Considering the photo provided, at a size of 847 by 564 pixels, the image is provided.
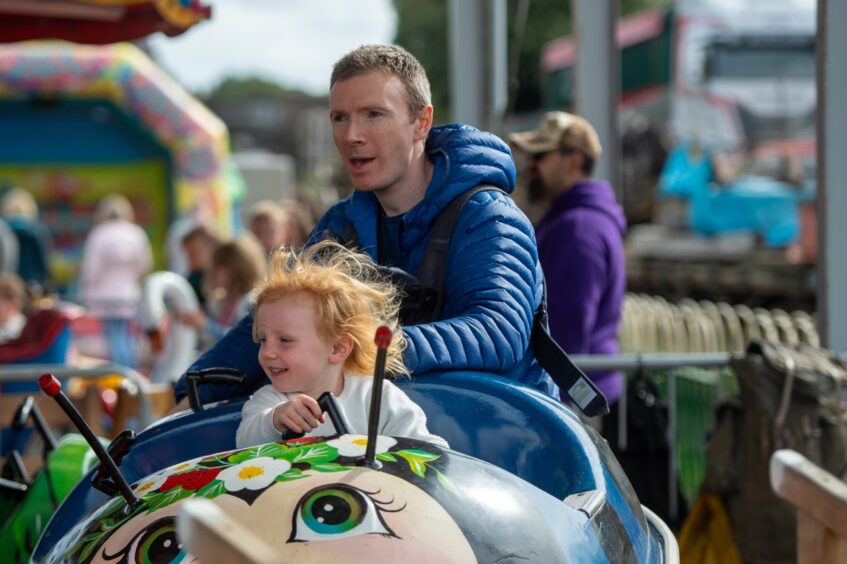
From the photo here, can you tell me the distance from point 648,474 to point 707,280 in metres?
14.9

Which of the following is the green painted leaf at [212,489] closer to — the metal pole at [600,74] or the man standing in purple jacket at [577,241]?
the man standing in purple jacket at [577,241]

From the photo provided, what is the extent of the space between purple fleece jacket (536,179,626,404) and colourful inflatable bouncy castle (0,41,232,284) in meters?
11.3

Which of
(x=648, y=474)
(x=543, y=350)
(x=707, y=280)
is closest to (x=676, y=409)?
(x=648, y=474)

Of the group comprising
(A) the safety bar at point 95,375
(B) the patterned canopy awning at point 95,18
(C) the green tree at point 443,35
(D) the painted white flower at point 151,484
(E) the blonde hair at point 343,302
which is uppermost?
(C) the green tree at point 443,35

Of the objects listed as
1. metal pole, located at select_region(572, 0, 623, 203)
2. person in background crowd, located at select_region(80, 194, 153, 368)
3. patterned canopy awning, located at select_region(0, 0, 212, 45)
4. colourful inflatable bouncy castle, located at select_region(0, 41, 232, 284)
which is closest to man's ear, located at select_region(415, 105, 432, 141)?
patterned canopy awning, located at select_region(0, 0, 212, 45)

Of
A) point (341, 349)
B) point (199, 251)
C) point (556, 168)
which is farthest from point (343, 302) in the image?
point (199, 251)

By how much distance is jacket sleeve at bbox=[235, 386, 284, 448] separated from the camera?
2.64 m

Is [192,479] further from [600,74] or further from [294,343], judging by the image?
[600,74]

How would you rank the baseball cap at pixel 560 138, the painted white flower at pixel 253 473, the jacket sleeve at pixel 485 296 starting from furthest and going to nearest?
the baseball cap at pixel 560 138
the jacket sleeve at pixel 485 296
the painted white flower at pixel 253 473

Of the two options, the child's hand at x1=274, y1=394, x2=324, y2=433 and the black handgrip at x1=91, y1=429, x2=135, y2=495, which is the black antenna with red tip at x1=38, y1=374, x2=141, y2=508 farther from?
the child's hand at x1=274, y1=394, x2=324, y2=433

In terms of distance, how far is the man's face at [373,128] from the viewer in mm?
3105

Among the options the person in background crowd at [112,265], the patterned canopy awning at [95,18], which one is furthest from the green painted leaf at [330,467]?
the person in background crowd at [112,265]

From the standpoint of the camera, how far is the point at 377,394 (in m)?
2.20

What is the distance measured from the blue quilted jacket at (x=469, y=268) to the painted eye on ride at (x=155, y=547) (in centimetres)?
75
